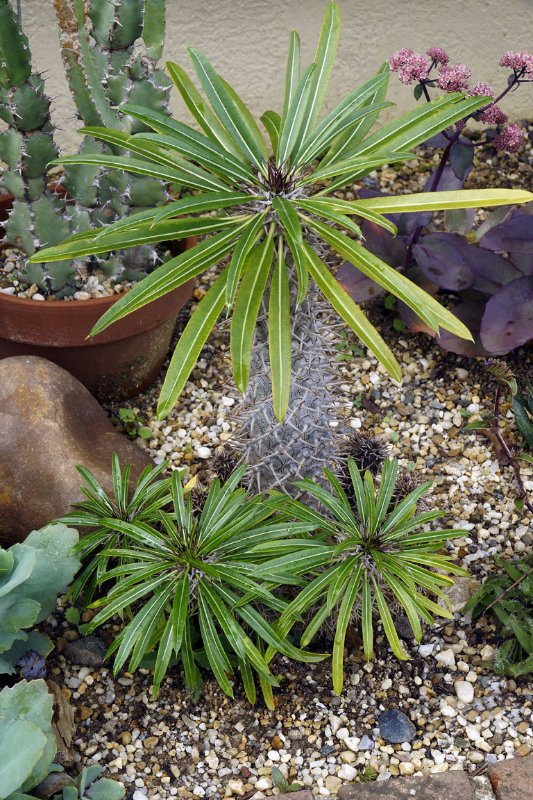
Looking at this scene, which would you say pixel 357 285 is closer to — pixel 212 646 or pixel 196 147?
pixel 196 147

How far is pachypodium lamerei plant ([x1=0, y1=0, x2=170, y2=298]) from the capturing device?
2.73 metres

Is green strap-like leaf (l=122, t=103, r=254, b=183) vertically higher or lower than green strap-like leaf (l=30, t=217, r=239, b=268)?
higher

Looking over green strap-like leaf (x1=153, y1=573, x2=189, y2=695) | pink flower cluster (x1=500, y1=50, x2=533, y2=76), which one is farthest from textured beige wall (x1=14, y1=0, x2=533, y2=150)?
green strap-like leaf (x1=153, y1=573, x2=189, y2=695)

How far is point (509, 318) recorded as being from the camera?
3.07 meters

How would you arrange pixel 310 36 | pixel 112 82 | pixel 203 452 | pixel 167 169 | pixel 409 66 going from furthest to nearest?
pixel 310 36 < pixel 203 452 < pixel 409 66 < pixel 112 82 < pixel 167 169

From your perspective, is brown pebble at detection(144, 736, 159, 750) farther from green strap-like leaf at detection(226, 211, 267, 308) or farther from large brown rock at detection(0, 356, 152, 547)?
green strap-like leaf at detection(226, 211, 267, 308)

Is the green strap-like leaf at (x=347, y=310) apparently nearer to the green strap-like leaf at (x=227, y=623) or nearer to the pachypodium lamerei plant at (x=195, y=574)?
the pachypodium lamerei plant at (x=195, y=574)

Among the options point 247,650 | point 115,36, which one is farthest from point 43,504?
point 115,36

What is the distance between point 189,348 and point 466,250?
5.12ft

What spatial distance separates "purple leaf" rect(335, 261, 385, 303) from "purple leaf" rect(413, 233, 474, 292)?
0.19 meters

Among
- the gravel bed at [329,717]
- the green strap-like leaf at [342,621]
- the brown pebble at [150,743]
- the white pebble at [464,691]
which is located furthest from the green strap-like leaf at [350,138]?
the brown pebble at [150,743]

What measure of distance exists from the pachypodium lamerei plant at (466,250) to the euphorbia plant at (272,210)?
783 millimetres

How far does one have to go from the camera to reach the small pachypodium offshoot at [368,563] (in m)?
2.16

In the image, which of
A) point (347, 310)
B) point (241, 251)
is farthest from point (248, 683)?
point (241, 251)
